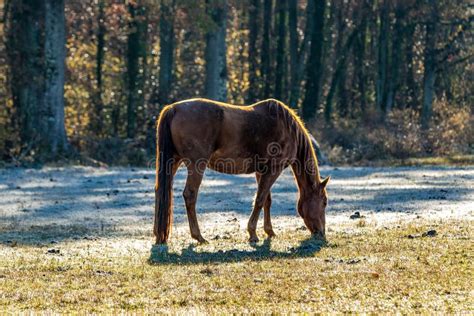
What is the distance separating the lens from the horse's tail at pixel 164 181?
1247 cm

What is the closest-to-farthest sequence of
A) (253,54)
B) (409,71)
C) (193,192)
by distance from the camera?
(193,192)
(253,54)
(409,71)

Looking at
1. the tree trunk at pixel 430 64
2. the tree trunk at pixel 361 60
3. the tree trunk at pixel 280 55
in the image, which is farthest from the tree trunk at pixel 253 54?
the tree trunk at pixel 430 64

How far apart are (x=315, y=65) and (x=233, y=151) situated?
1116 inches

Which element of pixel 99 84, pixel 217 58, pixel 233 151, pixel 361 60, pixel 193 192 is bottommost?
pixel 193 192

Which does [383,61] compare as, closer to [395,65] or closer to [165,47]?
[395,65]

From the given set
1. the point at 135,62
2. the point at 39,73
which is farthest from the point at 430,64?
the point at 39,73

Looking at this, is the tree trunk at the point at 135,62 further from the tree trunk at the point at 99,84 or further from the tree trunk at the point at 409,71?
the tree trunk at the point at 409,71

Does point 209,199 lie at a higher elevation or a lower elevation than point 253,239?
lower

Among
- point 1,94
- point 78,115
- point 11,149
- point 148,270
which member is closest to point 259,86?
point 78,115

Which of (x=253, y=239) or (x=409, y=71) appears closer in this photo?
(x=253, y=239)

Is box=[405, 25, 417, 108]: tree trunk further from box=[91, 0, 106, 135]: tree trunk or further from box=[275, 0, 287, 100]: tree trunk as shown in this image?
box=[91, 0, 106, 135]: tree trunk

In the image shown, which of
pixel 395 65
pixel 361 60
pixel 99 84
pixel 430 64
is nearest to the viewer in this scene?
pixel 99 84

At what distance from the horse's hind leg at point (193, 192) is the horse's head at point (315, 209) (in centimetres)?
159

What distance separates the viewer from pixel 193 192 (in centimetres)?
1304
